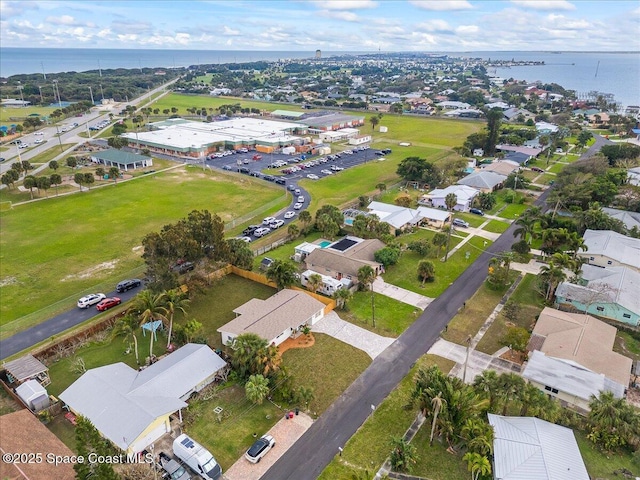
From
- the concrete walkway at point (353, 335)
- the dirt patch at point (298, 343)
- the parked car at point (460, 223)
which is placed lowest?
the dirt patch at point (298, 343)

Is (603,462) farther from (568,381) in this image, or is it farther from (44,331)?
(44,331)

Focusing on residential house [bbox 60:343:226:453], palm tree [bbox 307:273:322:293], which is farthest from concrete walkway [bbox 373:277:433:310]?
residential house [bbox 60:343:226:453]

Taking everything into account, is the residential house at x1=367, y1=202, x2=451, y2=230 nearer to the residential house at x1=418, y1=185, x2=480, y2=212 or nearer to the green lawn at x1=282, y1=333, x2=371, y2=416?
the residential house at x1=418, y1=185, x2=480, y2=212

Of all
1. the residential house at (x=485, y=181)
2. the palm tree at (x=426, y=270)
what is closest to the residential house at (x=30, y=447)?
the palm tree at (x=426, y=270)

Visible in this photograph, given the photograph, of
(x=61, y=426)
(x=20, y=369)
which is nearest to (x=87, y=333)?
(x=20, y=369)

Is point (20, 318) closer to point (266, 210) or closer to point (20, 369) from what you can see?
point (20, 369)

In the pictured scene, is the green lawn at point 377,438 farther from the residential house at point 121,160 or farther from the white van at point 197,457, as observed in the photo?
the residential house at point 121,160
